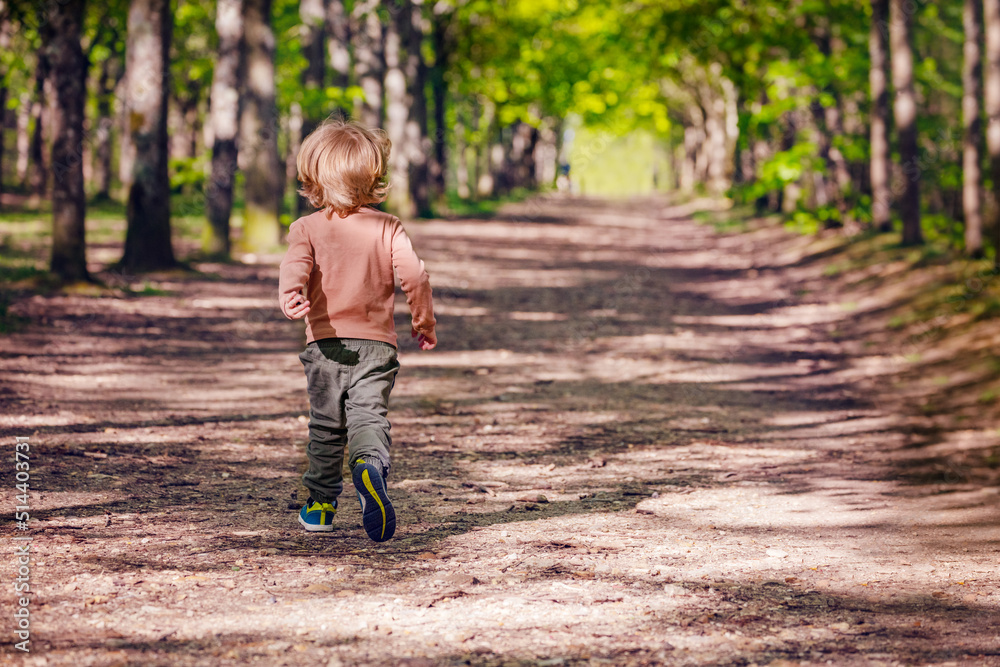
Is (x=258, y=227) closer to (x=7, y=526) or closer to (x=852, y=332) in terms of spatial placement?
(x=852, y=332)

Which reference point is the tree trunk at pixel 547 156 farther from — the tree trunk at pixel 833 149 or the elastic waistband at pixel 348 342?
the elastic waistband at pixel 348 342

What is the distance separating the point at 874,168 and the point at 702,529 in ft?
52.9

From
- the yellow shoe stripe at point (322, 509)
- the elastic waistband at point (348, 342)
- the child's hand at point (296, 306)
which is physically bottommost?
the yellow shoe stripe at point (322, 509)

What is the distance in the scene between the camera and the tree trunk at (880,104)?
60.9 ft

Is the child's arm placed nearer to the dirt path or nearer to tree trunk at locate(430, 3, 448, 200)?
the dirt path

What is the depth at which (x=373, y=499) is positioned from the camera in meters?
4.22

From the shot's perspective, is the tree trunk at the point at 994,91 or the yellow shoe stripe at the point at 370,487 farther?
the tree trunk at the point at 994,91

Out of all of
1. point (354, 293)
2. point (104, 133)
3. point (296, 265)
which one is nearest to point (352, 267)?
point (354, 293)

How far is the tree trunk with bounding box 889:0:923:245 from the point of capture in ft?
55.3

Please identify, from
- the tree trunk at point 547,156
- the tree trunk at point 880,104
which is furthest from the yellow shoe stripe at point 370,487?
the tree trunk at point 547,156

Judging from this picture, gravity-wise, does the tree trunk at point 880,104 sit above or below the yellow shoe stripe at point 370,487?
above

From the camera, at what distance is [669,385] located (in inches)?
366

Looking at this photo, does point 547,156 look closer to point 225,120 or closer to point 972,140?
point 225,120

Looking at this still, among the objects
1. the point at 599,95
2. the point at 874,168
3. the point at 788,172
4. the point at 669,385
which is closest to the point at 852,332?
the point at 669,385
